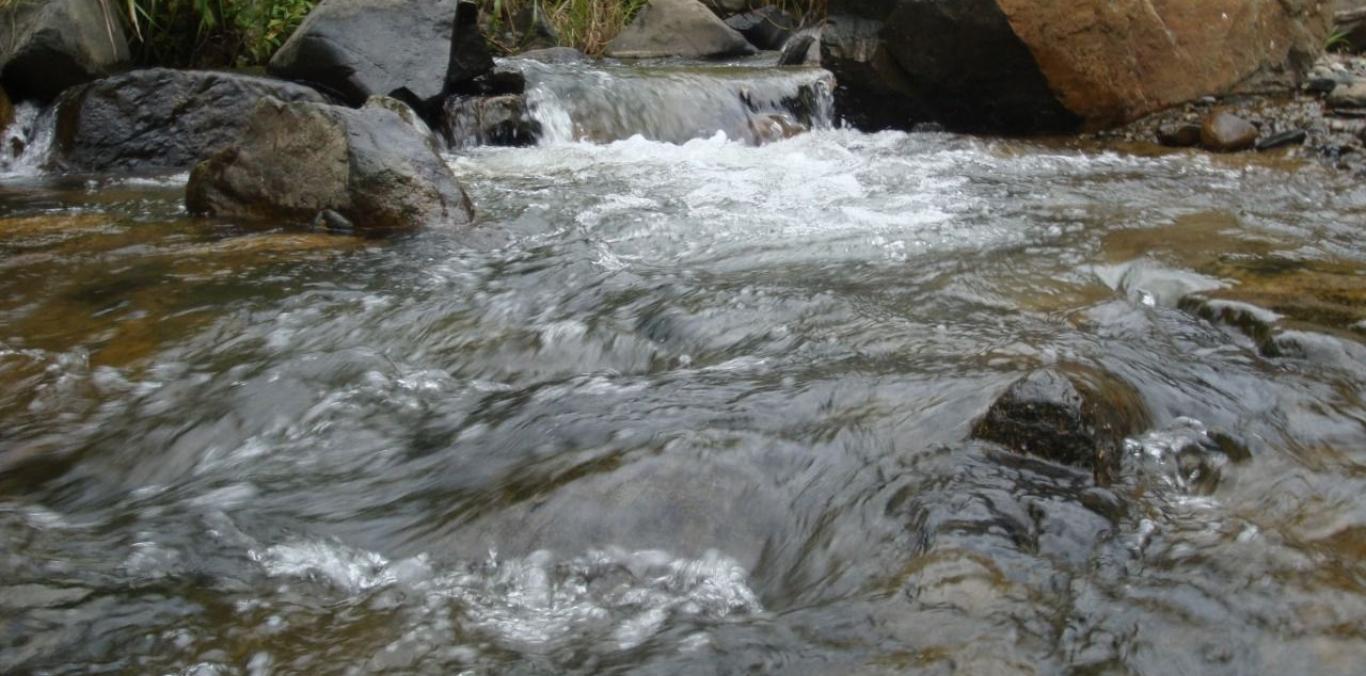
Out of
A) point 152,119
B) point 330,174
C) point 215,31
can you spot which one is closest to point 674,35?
point 215,31

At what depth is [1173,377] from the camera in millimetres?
3051

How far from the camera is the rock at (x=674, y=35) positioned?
11.0 meters

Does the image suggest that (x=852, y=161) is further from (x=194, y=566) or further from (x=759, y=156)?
(x=194, y=566)

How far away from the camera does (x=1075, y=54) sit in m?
6.86

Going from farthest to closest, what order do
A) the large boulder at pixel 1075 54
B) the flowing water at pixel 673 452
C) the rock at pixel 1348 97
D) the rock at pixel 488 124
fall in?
1. the rock at pixel 488 124
2. the large boulder at pixel 1075 54
3. the rock at pixel 1348 97
4. the flowing water at pixel 673 452

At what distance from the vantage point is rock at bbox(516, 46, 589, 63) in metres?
9.83

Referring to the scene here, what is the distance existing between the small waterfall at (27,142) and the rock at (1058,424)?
19.9 feet

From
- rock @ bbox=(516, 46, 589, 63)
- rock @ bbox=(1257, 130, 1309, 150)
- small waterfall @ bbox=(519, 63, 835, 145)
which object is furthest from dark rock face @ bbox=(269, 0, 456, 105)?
rock @ bbox=(1257, 130, 1309, 150)

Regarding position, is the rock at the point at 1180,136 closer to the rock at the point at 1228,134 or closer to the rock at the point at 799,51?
the rock at the point at 1228,134

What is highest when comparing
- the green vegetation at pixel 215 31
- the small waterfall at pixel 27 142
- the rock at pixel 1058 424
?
the green vegetation at pixel 215 31

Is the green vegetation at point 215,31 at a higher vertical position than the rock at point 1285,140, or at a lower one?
higher

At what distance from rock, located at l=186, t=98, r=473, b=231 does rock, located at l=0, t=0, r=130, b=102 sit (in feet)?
7.73

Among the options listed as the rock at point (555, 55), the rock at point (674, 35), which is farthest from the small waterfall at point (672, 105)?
the rock at point (674, 35)

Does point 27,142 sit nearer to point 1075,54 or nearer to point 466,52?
point 466,52
